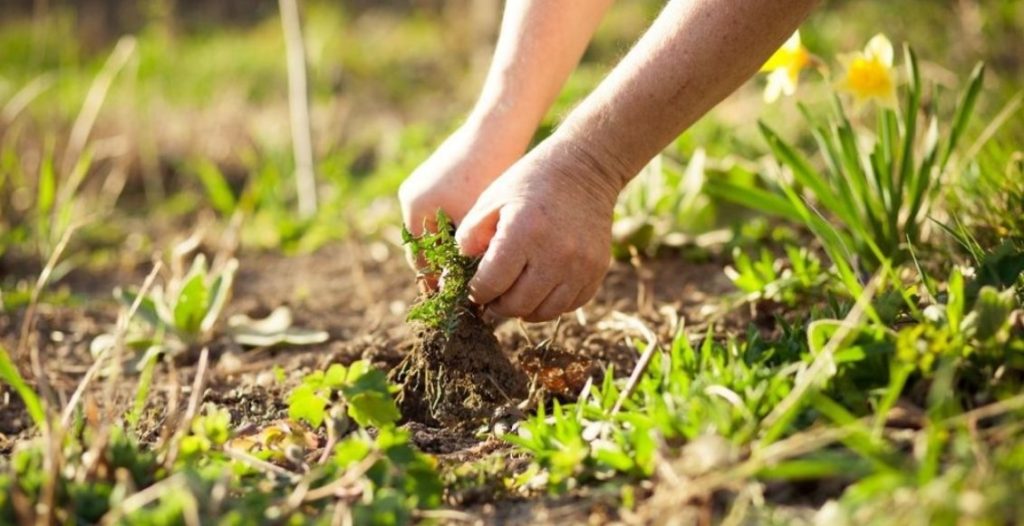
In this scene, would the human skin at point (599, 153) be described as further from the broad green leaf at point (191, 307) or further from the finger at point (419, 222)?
the broad green leaf at point (191, 307)

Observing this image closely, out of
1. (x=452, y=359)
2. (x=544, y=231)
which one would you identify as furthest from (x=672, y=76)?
(x=452, y=359)

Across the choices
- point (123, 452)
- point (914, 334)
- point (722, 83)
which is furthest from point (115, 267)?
point (914, 334)

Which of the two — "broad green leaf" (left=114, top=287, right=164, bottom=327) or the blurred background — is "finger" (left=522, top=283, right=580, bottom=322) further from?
"broad green leaf" (left=114, top=287, right=164, bottom=327)

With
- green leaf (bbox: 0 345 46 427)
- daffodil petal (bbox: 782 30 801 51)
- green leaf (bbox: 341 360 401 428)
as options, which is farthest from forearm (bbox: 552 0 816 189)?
green leaf (bbox: 0 345 46 427)

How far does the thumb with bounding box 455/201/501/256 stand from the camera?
1.70m

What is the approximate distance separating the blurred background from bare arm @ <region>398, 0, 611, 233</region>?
0.39 ft

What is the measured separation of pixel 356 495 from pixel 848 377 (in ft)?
2.32

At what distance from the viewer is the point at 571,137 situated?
5.48ft

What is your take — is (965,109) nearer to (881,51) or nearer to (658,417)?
(881,51)

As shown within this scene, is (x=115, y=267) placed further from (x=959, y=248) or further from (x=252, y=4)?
(x=252, y=4)

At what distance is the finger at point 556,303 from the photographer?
1694 mm

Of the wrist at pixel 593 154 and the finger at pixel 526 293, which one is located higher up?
the wrist at pixel 593 154

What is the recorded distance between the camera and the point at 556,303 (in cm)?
171

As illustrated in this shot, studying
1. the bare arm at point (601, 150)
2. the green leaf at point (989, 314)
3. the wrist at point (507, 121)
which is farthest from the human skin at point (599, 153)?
the green leaf at point (989, 314)
